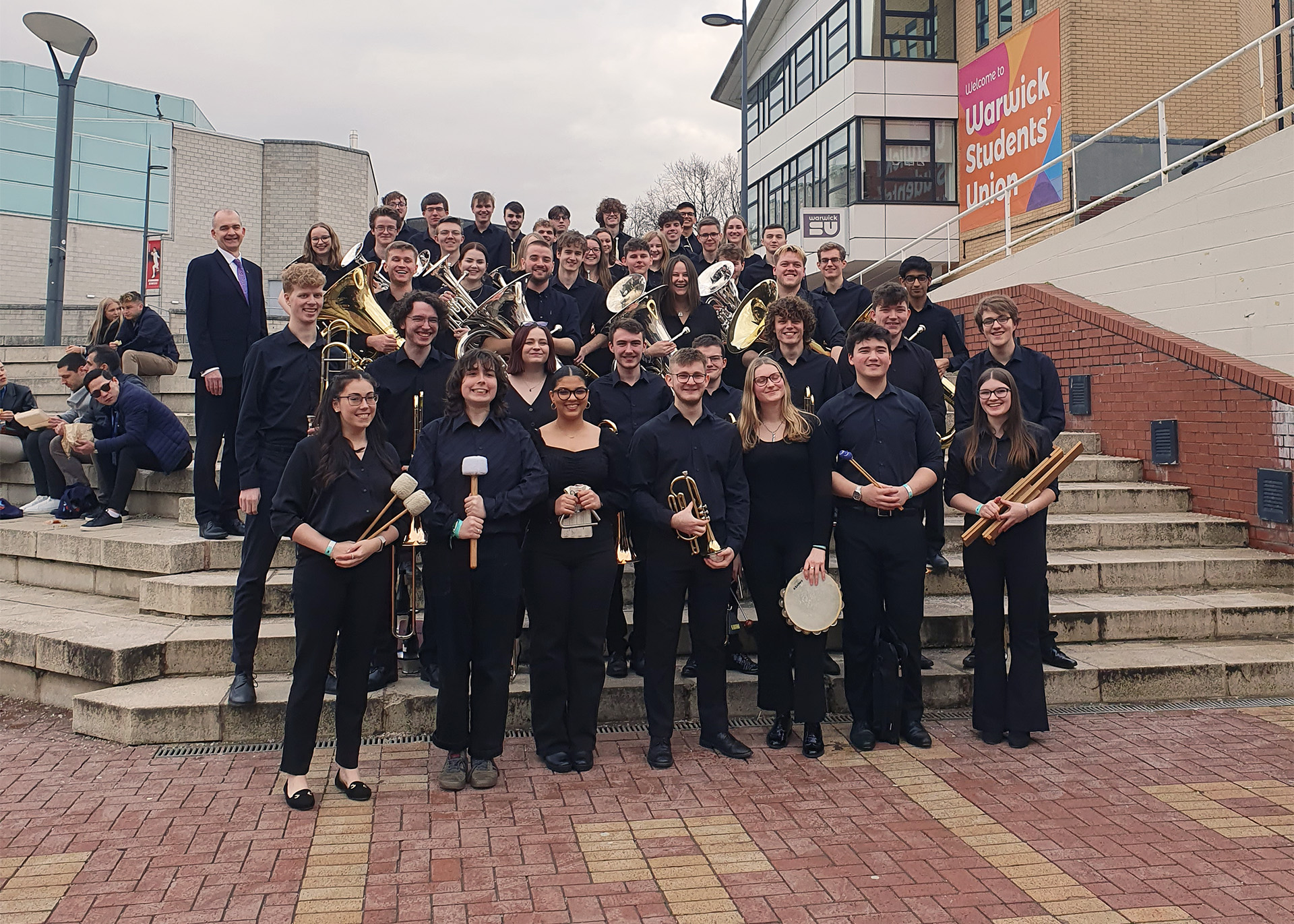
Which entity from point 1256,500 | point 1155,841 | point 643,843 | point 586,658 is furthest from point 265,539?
point 1256,500

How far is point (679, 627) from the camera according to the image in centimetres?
506

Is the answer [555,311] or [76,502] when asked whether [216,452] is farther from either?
[555,311]

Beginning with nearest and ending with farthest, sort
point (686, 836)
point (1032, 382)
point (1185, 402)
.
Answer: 1. point (686, 836)
2. point (1032, 382)
3. point (1185, 402)

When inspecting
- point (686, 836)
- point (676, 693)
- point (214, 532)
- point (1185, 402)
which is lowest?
point (686, 836)

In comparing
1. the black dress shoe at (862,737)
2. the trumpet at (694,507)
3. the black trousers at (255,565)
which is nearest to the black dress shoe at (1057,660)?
the black dress shoe at (862,737)

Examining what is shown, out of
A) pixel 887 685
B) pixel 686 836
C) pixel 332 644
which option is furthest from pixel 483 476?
pixel 887 685

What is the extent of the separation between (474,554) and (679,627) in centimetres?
117

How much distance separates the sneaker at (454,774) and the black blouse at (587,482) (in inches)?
43.4

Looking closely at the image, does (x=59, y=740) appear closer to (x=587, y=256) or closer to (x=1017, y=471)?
(x=587, y=256)

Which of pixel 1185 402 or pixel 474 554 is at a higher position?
pixel 1185 402

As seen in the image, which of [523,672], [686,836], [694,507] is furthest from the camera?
[523,672]

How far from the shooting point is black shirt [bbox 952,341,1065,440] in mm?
5957

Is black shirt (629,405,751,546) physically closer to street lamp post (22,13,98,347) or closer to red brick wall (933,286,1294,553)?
red brick wall (933,286,1294,553)

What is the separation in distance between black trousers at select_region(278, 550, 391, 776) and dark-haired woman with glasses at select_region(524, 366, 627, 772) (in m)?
0.79
